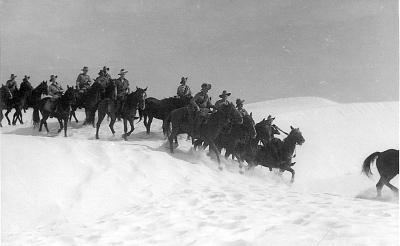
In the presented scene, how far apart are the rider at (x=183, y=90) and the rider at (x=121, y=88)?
227 cm

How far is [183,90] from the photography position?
16.9m

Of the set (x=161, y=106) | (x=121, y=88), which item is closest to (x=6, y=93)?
(x=121, y=88)

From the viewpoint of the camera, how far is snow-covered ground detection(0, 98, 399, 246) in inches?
216

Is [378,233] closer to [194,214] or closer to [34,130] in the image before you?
[194,214]

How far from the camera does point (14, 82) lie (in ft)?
70.9

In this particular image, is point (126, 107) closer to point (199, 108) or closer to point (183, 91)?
point (183, 91)

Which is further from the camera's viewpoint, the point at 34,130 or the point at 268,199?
the point at 34,130

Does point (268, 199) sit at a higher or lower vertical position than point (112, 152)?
lower

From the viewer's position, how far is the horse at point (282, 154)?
1439 cm

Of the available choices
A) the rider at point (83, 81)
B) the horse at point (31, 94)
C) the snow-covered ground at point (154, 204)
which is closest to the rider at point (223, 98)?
the snow-covered ground at point (154, 204)

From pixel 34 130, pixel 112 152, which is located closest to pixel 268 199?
pixel 112 152

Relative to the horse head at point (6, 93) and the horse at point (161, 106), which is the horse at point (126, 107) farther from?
the horse head at point (6, 93)

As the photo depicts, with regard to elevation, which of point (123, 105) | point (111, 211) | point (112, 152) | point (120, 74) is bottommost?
point (111, 211)

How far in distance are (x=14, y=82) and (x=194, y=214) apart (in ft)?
57.5
